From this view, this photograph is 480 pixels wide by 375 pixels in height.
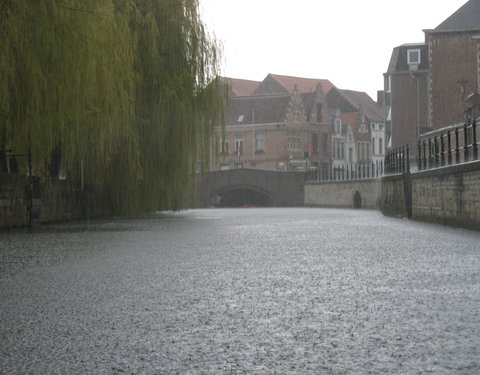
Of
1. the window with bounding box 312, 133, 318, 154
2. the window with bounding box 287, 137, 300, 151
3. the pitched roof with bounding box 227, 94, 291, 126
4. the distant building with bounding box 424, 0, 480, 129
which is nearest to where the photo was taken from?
the distant building with bounding box 424, 0, 480, 129

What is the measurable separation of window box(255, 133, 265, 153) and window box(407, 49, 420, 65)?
1836 cm

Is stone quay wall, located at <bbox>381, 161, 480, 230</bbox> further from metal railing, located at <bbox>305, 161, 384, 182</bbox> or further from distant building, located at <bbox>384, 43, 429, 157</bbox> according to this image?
distant building, located at <bbox>384, 43, 429, 157</bbox>

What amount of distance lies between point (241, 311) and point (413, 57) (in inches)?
2681

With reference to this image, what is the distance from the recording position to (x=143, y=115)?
25.7m

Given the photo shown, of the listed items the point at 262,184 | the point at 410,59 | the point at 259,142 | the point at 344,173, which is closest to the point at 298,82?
the point at 259,142

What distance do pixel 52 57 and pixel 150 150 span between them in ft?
28.5

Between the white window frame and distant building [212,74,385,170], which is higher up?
the white window frame

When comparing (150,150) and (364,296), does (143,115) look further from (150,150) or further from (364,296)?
(364,296)

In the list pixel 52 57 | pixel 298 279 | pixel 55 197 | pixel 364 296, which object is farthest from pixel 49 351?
pixel 55 197

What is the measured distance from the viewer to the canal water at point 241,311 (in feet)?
16.3

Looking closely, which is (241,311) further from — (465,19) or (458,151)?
(465,19)

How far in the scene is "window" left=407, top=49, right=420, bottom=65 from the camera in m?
72.3

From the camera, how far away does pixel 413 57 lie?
239ft

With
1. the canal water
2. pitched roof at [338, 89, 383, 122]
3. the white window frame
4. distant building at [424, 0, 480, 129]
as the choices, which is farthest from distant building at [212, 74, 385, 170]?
the canal water
